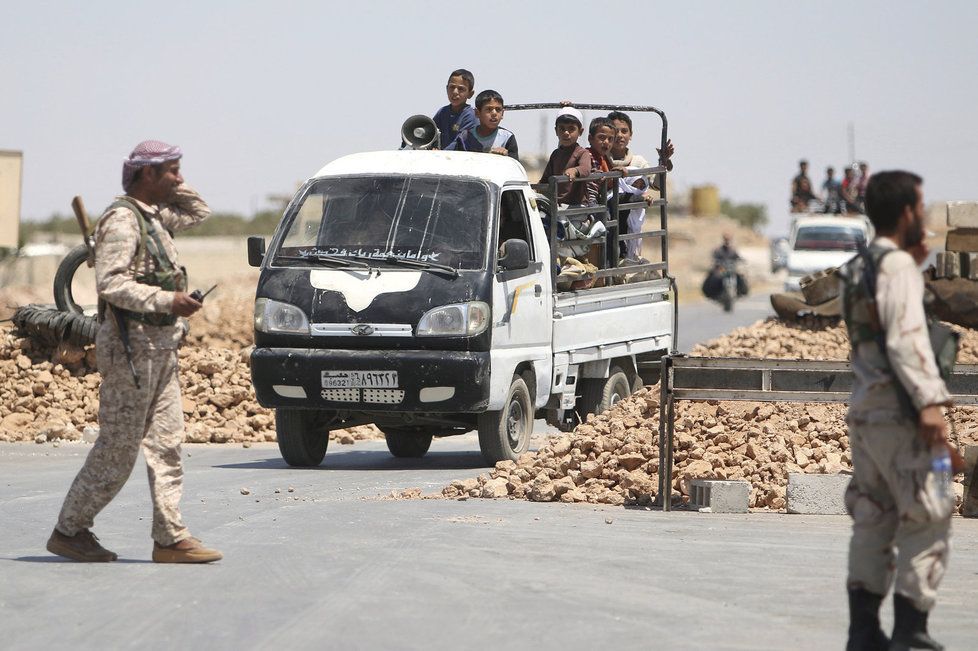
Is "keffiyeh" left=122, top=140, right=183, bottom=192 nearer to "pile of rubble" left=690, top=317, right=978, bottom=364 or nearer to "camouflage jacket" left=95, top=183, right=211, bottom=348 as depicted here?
"camouflage jacket" left=95, top=183, right=211, bottom=348

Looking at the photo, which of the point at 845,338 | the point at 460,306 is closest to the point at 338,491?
the point at 460,306

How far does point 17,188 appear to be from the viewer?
33.5m

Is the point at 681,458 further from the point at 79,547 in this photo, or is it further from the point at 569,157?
the point at 79,547

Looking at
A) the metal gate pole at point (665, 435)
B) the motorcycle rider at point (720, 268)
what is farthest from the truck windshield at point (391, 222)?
the motorcycle rider at point (720, 268)

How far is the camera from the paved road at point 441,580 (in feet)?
21.6

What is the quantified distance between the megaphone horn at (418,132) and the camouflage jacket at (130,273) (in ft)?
22.4

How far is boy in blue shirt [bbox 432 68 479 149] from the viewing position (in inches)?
604

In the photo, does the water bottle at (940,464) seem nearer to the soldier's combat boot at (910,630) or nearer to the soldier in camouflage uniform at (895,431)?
the soldier in camouflage uniform at (895,431)

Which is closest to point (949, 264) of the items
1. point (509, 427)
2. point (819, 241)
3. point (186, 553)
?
point (509, 427)

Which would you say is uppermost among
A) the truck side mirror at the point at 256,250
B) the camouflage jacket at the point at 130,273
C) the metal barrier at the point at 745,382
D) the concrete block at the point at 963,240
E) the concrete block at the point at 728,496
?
the concrete block at the point at 963,240

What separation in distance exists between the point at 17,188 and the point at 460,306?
74.7 feet

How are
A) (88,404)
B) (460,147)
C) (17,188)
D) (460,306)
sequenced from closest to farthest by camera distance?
(460,306), (460,147), (88,404), (17,188)

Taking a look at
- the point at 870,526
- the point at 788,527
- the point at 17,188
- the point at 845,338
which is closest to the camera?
the point at 870,526

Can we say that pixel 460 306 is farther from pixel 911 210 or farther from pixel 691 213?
pixel 691 213
